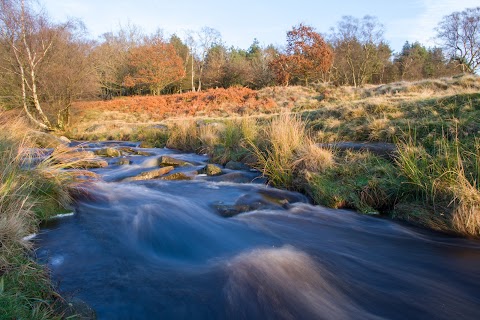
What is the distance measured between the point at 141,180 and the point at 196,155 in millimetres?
3553

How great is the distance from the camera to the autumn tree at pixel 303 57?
32.4 m

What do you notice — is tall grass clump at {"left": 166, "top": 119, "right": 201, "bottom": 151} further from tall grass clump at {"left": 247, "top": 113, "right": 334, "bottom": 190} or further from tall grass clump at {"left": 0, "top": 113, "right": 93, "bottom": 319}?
tall grass clump at {"left": 0, "top": 113, "right": 93, "bottom": 319}

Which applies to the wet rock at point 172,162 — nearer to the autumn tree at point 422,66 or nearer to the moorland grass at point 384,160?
the moorland grass at point 384,160

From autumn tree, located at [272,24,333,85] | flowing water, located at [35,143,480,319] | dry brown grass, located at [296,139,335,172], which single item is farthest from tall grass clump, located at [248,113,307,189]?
autumn tree, located at [272,24,333,85]

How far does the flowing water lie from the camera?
115 inches

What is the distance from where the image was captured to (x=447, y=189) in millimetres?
4594

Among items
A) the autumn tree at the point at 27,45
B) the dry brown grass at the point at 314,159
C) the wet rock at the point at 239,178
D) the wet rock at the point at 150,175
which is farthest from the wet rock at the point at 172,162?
the autumn tree at the point at 27,45

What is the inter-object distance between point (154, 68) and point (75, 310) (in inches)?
1551

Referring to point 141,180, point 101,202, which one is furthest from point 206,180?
point 101,202

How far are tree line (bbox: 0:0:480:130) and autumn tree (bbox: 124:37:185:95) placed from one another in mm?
119

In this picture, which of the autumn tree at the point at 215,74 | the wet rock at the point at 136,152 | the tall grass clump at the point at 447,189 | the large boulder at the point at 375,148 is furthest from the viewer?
the autumn tree at the point at 215,74

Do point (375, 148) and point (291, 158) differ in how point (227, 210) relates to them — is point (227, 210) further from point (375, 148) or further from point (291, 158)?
point (375, 148)

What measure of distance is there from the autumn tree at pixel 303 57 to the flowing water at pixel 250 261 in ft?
94.7

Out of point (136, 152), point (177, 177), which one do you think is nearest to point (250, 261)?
point (177, 177)
